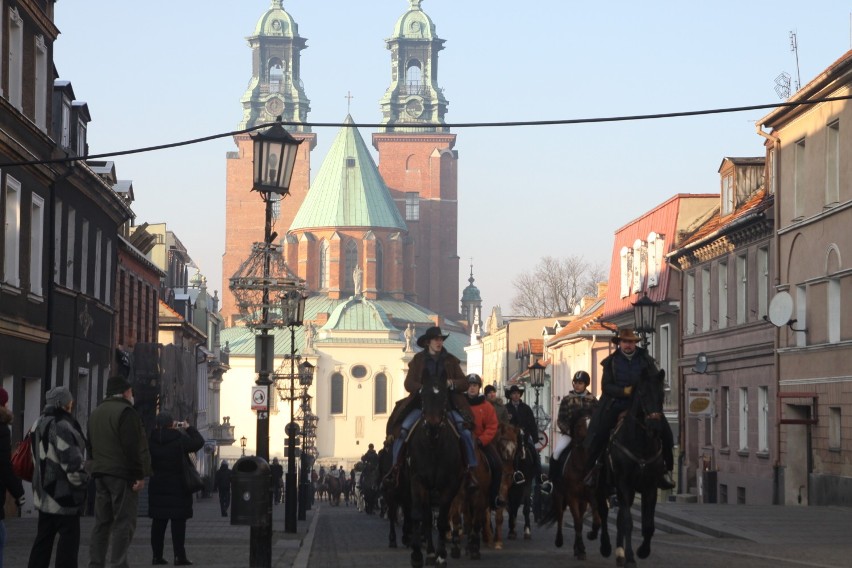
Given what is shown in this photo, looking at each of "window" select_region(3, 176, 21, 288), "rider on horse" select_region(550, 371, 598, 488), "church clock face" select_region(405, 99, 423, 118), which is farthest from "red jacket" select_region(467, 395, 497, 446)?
"church clock face" select_region(405, 99, 423, 118)

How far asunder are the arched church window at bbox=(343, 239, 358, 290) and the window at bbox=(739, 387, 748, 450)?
98513 mm

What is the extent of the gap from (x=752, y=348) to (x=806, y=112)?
21.4 feet

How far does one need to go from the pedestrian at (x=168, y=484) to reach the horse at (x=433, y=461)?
2.63m

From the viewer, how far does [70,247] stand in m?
31.4

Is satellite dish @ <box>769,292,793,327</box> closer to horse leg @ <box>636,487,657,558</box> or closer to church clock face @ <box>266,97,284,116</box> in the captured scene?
horse leg @ <box>636,487,657,558</box>

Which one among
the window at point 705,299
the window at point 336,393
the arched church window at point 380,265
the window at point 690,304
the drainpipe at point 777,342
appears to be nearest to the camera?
the drainpipe at point 777,342

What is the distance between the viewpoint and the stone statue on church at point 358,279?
5148 inches

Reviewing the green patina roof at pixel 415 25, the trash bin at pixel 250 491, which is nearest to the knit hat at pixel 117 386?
the trash bin at pixel 250 491

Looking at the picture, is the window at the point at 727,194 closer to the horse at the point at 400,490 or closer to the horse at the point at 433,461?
the horse at the point at 400,490

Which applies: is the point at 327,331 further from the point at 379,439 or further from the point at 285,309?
the point at 285,309

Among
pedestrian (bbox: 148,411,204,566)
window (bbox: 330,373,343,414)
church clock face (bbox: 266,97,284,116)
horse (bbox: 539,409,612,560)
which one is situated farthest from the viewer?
church clock face (bbox: 266,97,284,116)

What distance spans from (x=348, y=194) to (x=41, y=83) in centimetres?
10853

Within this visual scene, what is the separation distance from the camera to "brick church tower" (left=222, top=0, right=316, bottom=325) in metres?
137

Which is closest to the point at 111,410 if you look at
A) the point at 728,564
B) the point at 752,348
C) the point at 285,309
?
the point at 728,564
